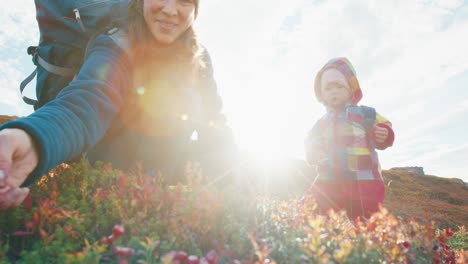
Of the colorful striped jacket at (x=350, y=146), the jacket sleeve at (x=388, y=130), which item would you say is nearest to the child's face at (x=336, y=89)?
the colorful striped jacket at (x=350, y=146)

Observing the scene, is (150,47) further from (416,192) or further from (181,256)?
(416,192)

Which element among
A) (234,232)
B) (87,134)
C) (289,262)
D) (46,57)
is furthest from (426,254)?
(46,57)

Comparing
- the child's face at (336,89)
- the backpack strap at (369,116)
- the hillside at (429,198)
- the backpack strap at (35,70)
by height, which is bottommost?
the hillside at (429,198)

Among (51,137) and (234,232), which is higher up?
(51,137)

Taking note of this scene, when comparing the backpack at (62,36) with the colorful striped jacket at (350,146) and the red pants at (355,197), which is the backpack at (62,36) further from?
the red pants at (355,197)

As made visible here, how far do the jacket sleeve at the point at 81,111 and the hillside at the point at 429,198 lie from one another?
1738cm

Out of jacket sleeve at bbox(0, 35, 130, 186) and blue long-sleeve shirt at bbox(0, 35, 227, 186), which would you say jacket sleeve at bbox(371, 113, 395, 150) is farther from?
jacket sleeve at bbox(0, 35, 130, 186)

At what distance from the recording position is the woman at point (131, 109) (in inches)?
84.8

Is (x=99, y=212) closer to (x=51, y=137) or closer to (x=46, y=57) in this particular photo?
(x=51, y=137)

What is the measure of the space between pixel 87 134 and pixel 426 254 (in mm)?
2995

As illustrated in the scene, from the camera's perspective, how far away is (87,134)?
111 inches

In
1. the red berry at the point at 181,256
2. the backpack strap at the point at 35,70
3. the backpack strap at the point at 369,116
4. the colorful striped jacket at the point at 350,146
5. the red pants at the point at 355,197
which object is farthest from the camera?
the backpack strap at the point at 369,116

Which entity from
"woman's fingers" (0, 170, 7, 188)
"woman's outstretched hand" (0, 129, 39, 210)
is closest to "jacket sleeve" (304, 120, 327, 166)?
"woman's outstretched hand" (0, 129, 39, 210)

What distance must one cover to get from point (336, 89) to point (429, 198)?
2531cm
